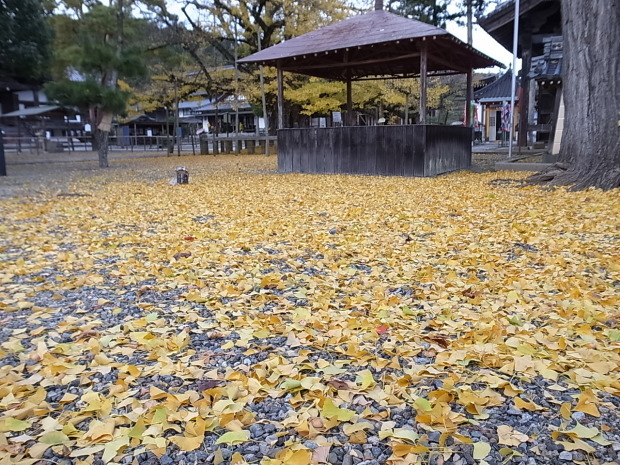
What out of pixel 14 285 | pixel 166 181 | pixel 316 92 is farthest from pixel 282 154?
pixel 14 285

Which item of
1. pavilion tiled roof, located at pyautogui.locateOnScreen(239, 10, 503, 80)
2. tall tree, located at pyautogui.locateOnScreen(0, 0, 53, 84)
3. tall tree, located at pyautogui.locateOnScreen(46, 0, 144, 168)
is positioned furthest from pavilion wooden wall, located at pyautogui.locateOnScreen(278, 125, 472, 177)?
tall tree, located at pyautogui.locateOnScreen(0, 0, 53, 84)

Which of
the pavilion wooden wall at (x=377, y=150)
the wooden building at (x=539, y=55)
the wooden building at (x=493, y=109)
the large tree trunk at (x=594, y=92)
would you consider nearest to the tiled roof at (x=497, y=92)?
the wooden building at (x=493, y=109)

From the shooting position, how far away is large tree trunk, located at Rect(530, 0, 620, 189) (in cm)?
796

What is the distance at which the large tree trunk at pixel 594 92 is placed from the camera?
796 cm

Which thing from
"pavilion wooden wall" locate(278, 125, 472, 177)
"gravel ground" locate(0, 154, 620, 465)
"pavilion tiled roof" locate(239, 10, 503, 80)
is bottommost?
"gravel ground" locate(0, 154, 620, 465)

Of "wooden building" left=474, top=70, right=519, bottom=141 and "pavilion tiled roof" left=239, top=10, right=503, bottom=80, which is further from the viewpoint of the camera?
"wooden building" left=474, top=70, right=519, bottom=141

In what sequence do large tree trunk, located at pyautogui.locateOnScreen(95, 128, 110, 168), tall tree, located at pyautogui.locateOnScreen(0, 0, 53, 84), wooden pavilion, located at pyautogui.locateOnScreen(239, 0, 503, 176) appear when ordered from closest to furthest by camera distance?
wooden pavilion, located at pyautogui.locateOnScreen(239, 0, 503, 176) < tall tree, located at pyautogui.locateOnScreen(0, 0, 53, 84) < large tree trunk, located at pyautogui.locateOnScreen(95, 128, 110, 168)

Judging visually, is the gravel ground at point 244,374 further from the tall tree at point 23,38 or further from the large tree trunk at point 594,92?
the tall tree at point 23,38

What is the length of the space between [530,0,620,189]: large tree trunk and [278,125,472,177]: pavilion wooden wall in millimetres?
3534

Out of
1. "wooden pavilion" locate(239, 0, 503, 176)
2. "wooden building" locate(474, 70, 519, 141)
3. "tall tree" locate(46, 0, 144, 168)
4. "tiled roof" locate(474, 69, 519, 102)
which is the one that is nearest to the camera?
"wooden pavilion" locate(239, 0, 503, 176)

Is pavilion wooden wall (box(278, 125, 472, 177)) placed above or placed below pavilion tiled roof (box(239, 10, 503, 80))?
below

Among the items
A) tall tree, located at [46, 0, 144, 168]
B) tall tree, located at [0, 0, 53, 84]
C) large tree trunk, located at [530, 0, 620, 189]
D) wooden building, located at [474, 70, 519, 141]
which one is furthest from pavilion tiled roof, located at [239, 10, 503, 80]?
wooden building, located at [474, 70, 519, 141]

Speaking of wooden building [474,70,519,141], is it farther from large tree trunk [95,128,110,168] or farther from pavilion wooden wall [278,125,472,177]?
large tree trunk [95,128,110,168]

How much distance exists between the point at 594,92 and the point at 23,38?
56.0ft
